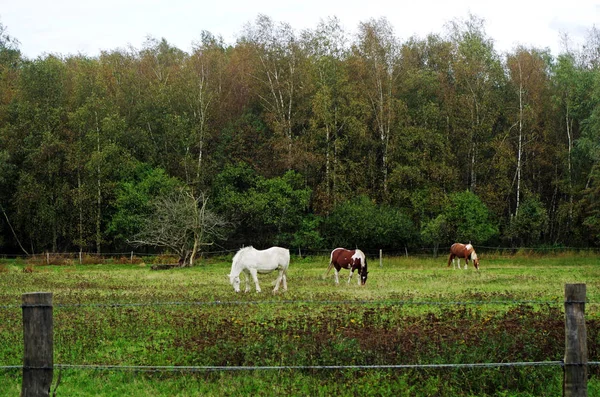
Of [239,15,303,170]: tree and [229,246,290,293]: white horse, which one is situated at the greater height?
[239,15,303,170]: tree

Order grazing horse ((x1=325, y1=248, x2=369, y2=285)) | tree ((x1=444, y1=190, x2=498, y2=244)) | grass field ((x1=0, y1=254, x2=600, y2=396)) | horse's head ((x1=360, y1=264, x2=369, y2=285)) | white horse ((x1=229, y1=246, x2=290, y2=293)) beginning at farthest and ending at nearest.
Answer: tree ((x1=444, y1=190, x2=498, y2=244))
grazing horse ((x1=325, y1=248, x2=369, y2=285))
horse's head ((x1=360, y1=264, x2=369, y2=285))
white horse ((x1=229, y1=246, x2=290, y2=293))
grass field ((x1=0, y1=254, x2=600, y2=396))

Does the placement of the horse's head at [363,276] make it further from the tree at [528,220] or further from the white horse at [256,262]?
the tree at [528,220]

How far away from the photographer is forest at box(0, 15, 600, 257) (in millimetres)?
54969

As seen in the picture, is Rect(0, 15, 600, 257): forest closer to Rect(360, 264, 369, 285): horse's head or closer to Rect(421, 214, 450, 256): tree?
Rect(421, 214, 450, 256): tree

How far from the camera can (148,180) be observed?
5556 cm

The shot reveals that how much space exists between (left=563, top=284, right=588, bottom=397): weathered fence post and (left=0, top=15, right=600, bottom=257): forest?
43.8 metres

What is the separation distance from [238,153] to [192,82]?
22.7 ft

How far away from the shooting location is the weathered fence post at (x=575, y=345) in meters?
8.34

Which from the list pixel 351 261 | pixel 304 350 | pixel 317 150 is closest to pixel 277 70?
pixel 317 150

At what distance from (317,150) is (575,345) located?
48689mm

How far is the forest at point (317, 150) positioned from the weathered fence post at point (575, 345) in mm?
43767

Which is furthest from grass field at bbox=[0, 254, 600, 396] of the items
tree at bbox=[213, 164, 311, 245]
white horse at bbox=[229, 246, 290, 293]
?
tree at bbox=[213, 164, 311, 245]

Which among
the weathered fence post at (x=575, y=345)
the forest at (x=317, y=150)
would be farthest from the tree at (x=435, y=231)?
the weathered fence post at (x=575, y=345)

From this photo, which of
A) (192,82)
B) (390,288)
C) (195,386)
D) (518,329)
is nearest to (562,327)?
(518,329)
